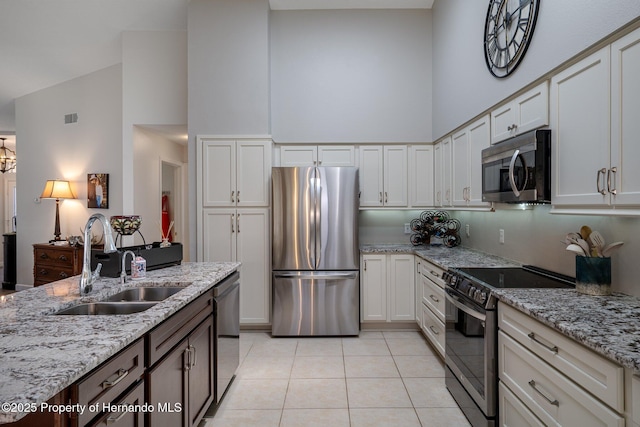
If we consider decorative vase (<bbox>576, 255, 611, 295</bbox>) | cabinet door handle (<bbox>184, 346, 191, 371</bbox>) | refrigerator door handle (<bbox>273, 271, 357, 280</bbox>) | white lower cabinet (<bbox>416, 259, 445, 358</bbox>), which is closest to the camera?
decorative vase (<bbox>576, 255, 611, 295</bbox>)

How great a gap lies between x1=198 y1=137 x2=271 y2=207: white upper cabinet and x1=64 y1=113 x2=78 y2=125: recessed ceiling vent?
111 inches

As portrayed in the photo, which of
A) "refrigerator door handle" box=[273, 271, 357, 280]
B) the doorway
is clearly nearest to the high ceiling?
the doorway

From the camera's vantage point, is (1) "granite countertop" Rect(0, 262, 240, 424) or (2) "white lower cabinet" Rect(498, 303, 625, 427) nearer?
(1) "granite countertop" Rect(0, 262, 240, 424)

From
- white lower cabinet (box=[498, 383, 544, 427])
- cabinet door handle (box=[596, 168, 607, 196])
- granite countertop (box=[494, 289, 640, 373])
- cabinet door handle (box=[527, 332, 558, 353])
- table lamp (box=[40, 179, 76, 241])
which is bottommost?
white lower cabinet (box=[498, 383, 544, 427])

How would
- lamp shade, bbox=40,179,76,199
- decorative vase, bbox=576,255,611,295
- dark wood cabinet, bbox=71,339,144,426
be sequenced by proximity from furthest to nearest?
1. lamp shade, bbox=40,179,76,199
2. decorative vase, bbox=576,255,611,295
3. dark wood cabinet, bbox=71,339,144,426

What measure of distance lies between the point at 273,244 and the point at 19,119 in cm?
501

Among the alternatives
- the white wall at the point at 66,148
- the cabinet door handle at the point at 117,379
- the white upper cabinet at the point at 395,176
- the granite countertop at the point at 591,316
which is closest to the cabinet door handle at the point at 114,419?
the cabinet door handle at the point at 117,379

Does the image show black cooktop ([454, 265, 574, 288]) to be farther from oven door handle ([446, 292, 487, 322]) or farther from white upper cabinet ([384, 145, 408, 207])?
white upper cabinet ([384, 145, 408, 207])

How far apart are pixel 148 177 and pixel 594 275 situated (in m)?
4.99

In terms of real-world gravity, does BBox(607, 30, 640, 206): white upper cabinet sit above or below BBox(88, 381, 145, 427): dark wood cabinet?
above

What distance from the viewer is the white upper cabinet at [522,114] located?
199 centimetres

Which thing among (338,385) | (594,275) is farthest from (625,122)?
(338,385)

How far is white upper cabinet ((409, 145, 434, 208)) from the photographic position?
13.7 feet

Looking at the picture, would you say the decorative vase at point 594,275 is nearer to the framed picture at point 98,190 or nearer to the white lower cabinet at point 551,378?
the white lower cabinet at point 551,378
